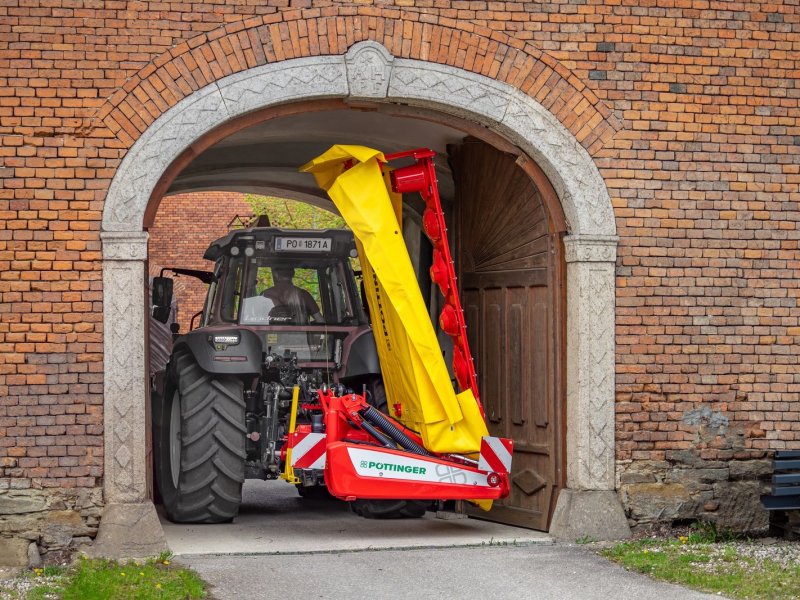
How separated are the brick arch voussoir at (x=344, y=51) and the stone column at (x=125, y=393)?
803 mm

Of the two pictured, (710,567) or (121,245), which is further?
(121,245)

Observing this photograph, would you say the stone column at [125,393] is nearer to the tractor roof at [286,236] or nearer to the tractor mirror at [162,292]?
the tractor roof at [286,236]

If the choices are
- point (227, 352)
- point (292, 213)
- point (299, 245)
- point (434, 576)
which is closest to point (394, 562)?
point (434, 576)

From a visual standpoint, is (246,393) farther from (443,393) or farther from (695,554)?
(695,554)

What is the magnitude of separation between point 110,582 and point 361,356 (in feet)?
10.7

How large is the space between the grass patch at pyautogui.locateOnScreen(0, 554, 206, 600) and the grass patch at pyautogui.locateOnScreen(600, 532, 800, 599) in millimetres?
2812

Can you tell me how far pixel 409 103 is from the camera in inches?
358

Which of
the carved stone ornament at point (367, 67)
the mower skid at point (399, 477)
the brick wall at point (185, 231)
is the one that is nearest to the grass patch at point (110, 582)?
the mower skid at point (399, 477)

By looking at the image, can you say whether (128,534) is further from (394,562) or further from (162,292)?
(162,292)

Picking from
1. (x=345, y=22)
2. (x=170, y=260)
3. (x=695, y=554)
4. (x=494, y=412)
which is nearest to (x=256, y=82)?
(x=345, y=22)

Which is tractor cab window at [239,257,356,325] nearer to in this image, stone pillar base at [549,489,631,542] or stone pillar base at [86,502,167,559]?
stone pillar base at [86,502,167,559]

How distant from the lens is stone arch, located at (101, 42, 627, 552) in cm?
850

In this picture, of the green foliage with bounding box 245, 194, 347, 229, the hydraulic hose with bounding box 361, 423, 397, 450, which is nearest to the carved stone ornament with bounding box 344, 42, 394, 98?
the hydraulic hose with bounding box 361, 423, 397, 450

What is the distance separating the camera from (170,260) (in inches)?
1133
